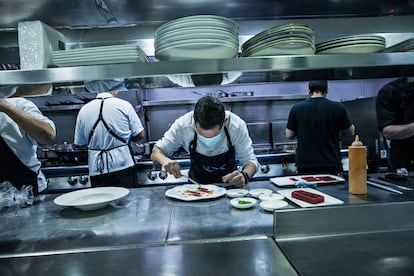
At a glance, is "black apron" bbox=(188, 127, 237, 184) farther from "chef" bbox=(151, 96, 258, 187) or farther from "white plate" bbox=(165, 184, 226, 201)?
"white plate" bbox=(165, 184, 226, 201)

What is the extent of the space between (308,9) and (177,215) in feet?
3.95

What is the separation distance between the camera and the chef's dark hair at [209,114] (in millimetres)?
1796

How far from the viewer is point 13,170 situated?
1909mm

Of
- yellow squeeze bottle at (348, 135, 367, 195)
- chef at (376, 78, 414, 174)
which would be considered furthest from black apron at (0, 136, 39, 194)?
chef at (376, 78, 414, 174)

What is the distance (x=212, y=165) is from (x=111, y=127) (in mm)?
1265

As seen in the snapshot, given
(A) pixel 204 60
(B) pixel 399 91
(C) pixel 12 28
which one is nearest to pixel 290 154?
(B) pixel 399 91

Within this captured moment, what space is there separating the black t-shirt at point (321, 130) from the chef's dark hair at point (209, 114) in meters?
1.21

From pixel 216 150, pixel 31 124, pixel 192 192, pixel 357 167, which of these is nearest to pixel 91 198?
pixel 192 192

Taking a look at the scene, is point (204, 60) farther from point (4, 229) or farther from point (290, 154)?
point (290, 154)

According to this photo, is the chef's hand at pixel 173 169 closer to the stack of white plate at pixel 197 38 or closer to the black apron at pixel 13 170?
the black apron at pixel 13 170

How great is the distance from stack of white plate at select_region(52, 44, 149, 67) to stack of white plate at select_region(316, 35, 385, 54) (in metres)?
0.73

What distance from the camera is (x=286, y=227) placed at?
3.61 ft

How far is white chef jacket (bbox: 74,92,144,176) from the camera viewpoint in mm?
2926

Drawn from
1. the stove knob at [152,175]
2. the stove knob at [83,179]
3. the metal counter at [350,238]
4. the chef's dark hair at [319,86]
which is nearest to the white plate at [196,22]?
the metal counter at [350,238]
